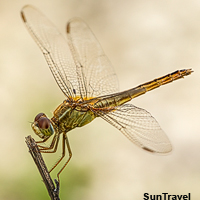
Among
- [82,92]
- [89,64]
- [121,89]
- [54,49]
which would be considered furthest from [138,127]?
[121,89]

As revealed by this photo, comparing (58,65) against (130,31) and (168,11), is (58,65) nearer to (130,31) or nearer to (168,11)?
(130,31)

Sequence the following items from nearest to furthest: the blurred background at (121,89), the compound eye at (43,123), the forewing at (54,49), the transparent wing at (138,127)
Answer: the compound eye at (43,123) < the transparent wing at (138,127) < the forewing at (54,49) < the blurred background at (121,89)

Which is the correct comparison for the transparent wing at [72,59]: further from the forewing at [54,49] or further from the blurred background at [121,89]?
the blurred background at [121,89]

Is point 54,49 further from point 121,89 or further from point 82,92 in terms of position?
point 121,89

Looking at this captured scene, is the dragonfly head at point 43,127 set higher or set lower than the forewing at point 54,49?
lower

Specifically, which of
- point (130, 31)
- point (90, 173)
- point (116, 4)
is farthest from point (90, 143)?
point (116, 4)

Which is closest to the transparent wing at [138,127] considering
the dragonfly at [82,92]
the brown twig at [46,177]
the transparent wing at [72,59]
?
the dragonfly at [82,92]
